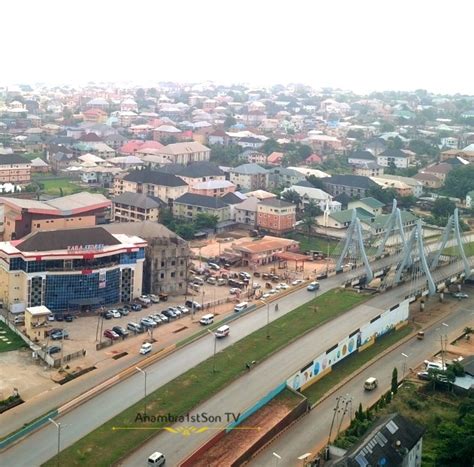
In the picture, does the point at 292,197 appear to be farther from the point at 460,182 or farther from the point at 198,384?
the point at 198,384

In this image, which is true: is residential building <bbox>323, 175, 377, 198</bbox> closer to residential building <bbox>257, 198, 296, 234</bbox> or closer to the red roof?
residential building <bbox>257, 198, 296, 234</bbox>

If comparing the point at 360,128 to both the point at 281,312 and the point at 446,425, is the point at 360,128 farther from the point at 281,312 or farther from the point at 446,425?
the point at 446,425

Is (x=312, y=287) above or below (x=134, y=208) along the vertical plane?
below

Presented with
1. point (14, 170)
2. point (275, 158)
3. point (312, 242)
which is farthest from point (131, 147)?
point (312, 242)

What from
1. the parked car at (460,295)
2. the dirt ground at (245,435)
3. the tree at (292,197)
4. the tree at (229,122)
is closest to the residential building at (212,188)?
the tree at (292,197)

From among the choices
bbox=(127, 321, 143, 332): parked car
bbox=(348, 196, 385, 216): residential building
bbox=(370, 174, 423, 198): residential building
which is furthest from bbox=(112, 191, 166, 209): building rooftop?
bbox=(370, 174, 423, 198): residential building

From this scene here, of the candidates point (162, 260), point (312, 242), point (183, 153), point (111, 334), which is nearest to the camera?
point (111, 334)

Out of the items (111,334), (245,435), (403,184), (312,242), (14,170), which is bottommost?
(312,242)

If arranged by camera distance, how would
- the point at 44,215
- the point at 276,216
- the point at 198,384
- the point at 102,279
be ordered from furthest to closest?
the point at 276,216 → the point at 44,215 → the point at 102,279 → the point at 198,384
